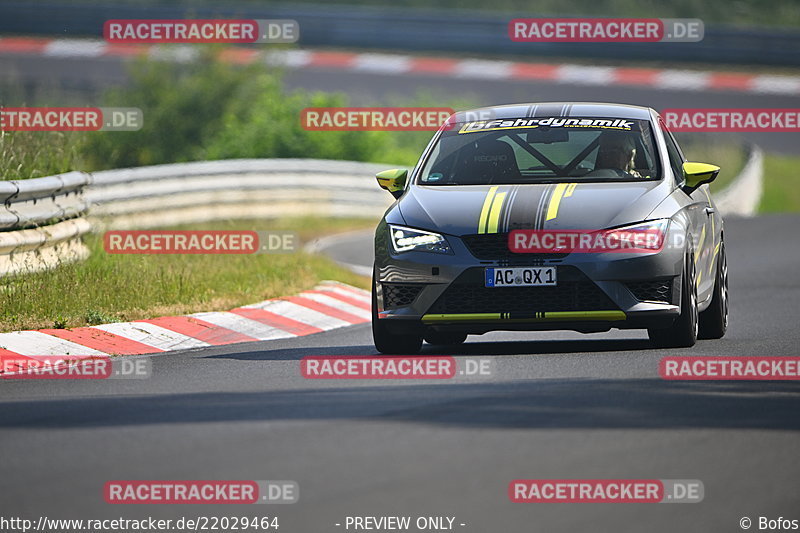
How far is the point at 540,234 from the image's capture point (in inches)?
364

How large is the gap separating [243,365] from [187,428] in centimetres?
260

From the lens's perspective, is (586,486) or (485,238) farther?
(485,238)

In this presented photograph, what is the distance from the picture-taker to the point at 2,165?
44.9 ft

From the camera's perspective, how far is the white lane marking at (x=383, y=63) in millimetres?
37750

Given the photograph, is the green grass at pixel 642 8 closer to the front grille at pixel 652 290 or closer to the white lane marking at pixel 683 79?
the white lane marking at pixel 683 79

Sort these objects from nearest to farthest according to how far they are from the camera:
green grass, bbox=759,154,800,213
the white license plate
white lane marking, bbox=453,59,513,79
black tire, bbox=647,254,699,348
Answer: the white license plate < black tire, bbox=647,254,699,348 < green grass, bbox=759,154,800,213 < white lane marking, bbox=453,59,513,79

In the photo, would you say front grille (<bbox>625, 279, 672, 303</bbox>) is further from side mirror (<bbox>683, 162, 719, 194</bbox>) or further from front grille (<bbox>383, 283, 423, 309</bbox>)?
front grille (<bbox>383, 283, 423, 309</bbox>)

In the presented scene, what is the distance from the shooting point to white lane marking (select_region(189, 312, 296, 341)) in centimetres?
1187

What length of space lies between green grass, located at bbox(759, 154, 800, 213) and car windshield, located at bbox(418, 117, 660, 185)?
18.8 meters

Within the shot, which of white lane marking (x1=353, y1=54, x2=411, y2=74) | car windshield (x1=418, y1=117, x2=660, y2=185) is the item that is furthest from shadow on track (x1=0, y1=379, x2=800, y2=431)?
white lane marking (x1=353, y1=54, x2=411, y2=74)

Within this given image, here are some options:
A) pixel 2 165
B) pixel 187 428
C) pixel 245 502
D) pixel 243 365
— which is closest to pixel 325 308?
pixel 2 165

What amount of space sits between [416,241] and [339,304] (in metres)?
4.55

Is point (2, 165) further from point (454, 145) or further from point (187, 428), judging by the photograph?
point (187, 428)

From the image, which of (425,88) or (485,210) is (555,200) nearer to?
(485,210)
